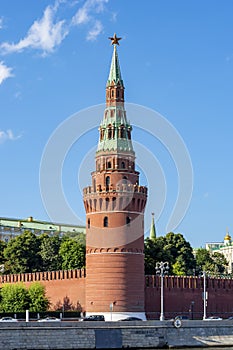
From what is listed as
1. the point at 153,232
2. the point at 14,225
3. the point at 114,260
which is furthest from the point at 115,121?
the point at 14,225

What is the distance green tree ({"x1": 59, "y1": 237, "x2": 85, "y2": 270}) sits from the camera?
273 feet

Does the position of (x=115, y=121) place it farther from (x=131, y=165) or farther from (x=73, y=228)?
(x=73, y=228)

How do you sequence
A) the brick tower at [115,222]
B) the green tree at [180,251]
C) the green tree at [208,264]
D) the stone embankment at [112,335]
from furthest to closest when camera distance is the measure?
the green tree at [208,264]
the green tree at [180,251]
the brick tower at [115,222]
the stone embankment at [112,335]

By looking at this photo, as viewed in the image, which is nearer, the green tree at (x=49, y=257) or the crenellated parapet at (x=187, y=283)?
the crenellated parapet at (x=187, y=283)

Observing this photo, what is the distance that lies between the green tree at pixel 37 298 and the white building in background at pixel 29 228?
6111cm

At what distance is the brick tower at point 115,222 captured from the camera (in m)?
63.4

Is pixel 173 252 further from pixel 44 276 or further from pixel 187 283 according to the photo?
pixel 44 276

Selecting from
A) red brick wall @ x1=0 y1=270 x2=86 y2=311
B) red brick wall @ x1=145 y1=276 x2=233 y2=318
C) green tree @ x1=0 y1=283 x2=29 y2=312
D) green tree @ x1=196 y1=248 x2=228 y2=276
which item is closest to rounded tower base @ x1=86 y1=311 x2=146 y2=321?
red brick wall @ x1=145 y1=276 x2=233 y2=318

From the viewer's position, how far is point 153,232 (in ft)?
412

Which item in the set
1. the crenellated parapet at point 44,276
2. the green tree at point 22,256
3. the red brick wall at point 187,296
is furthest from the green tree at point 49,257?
the red brick wall at point 187,296

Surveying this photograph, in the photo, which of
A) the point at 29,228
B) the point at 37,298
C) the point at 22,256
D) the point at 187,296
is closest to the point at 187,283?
the point at 187,296

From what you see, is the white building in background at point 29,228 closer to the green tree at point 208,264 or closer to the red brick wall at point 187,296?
the green tree at point 208,264

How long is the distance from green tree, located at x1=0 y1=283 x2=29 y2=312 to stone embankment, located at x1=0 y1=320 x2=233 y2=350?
864 inches

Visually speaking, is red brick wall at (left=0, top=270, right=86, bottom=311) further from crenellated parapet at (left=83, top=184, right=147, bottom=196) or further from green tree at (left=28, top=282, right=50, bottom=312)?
crenellated parapet at (left=83, top=184, right=147, bottom=196)
